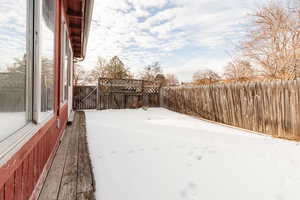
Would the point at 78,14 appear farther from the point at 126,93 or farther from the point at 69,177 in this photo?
the point at 126,93

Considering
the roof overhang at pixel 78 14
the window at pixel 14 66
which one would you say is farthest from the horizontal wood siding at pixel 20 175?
the roof overhang at pixel 78 14

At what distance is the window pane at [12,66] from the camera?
85cm

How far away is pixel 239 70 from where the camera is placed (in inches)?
313

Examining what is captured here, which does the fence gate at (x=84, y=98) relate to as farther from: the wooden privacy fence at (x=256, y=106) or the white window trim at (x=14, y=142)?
the white window trim at (x=14, y=142)

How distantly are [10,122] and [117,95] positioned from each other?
8.17 metres

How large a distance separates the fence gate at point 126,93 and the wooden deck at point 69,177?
6.32m

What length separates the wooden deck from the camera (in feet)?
4.60

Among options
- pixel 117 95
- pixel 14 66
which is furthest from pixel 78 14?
pixel 117 95

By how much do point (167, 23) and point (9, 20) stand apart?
30.4ft

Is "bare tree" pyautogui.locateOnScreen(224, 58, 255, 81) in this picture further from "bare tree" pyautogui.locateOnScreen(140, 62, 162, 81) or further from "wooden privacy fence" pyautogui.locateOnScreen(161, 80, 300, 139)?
"bare tree" pyautogui.locateOnScreen(140, 62, 162, 81)

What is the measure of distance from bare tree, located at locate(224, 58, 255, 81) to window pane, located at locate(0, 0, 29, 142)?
8313 millimetres

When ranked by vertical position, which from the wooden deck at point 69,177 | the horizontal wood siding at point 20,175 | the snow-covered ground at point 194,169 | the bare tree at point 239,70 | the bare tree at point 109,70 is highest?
the bare tree at point 109,70

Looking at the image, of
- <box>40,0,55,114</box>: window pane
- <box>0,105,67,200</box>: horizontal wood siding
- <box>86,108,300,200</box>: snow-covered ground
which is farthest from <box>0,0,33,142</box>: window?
<box>86,108,300,200</box>: snow-covered ground

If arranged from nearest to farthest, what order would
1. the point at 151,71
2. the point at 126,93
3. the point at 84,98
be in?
the point at 84,98 < the point at 126,93 < the point at 151,71
